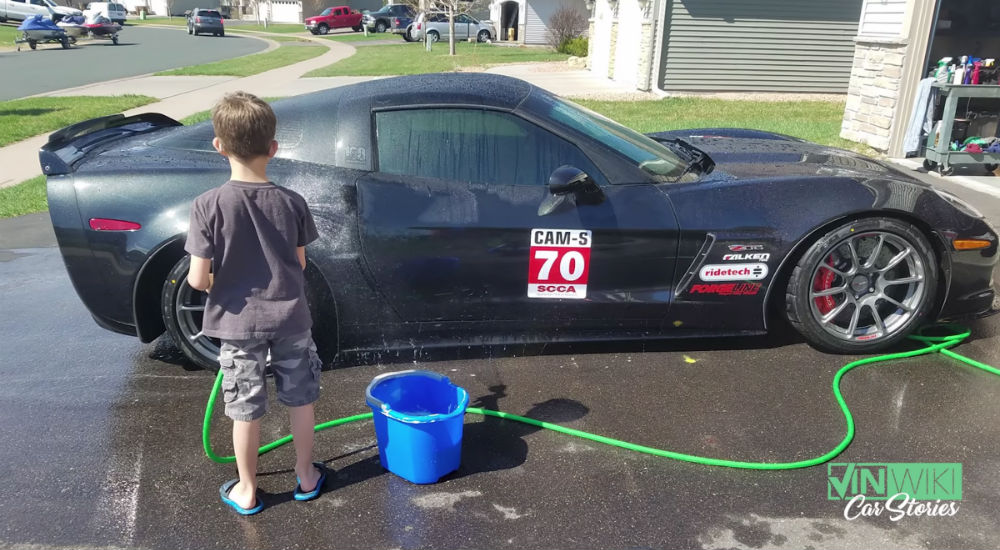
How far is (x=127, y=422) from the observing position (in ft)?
11.0

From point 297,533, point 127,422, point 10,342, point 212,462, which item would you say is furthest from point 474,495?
point 10,342

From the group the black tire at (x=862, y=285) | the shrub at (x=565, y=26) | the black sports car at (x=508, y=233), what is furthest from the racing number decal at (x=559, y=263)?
the shrub at (x=565, y=26)

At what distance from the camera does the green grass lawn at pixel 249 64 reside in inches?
837

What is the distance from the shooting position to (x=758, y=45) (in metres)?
16.7

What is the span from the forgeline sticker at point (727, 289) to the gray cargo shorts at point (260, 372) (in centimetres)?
192

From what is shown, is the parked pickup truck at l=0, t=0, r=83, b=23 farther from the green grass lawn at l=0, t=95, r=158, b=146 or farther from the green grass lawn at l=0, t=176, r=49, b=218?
the green grass lawn at l=0, t=176, r=49, b=218

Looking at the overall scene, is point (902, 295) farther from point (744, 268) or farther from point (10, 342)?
point (10, 342)

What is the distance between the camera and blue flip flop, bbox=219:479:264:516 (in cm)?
269

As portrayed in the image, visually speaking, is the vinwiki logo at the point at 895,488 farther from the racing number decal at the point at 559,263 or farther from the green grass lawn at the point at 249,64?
the green grass lawn at the point at 249,64

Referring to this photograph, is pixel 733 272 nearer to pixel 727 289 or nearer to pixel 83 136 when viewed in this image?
pixel 727 289

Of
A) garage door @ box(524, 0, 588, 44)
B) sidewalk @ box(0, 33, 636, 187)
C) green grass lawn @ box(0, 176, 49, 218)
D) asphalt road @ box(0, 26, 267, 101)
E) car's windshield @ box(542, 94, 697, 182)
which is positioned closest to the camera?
car's windshield @ box(542, 94, 697, 182)

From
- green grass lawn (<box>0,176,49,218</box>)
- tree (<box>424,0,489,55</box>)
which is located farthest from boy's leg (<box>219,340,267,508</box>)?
tree (<box>424,0,489,55</box>)

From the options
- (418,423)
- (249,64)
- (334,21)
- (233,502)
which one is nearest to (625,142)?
(418,423)

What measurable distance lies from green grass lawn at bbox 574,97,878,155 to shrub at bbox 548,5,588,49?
19.5 metres
